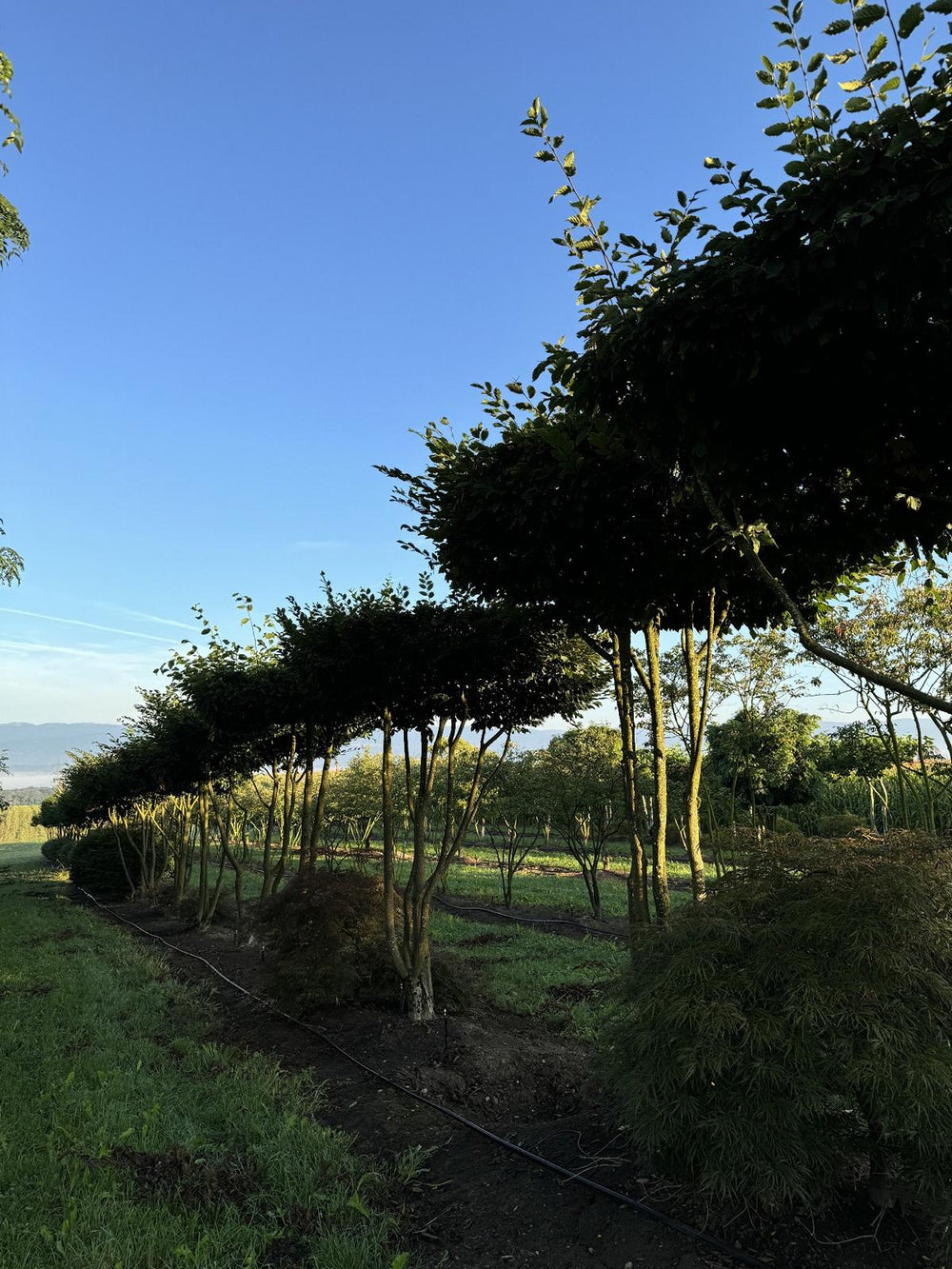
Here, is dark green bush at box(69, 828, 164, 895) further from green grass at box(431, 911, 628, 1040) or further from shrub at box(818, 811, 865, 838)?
shrub at box(818, 811, 865, 838)

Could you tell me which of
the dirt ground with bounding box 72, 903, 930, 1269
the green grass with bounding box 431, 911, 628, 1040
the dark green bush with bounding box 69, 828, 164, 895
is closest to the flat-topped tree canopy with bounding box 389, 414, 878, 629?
the green grass with bounding box 431, 911, 628, 1040

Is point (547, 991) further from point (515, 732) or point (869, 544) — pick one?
point (869, 544)

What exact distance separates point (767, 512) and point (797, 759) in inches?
1320

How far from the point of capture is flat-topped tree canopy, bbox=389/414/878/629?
482 cm

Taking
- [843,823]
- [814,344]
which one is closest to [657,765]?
[843,823]

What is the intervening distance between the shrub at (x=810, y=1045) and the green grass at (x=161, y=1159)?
1.76 m

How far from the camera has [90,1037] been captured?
739 cm

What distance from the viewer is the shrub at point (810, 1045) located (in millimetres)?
3520

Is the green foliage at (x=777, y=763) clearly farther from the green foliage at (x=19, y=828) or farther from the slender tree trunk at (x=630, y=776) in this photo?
the green foliage at (x=19, y=828)

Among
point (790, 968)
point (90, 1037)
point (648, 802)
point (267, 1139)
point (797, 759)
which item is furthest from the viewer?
point (797, 759)

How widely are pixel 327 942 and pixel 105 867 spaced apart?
21.9 meters

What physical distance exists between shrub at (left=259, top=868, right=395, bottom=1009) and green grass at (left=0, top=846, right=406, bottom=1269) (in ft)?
3.74

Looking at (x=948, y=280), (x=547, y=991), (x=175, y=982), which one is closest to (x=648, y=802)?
(x=547, y=991)

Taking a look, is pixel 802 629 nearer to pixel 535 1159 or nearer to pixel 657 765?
pixel 657 765
